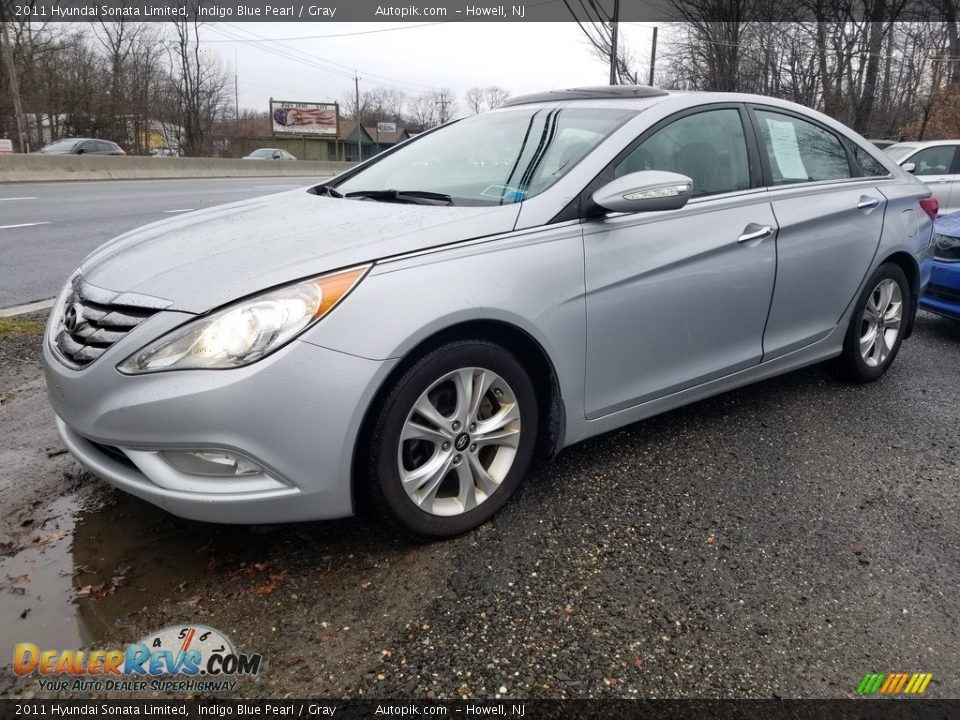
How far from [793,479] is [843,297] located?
129cm

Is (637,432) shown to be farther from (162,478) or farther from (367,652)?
(162,478)

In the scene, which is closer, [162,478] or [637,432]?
[162,478]

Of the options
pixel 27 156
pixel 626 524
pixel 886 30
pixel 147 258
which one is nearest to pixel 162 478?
pixel 147 258

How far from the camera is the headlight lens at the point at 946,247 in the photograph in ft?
18.3

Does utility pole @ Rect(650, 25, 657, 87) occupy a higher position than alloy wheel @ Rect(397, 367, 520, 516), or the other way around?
utility pole @ Rect(650, 25, 657, 87)

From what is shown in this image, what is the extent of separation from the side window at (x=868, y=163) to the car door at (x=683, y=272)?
42.1 inches

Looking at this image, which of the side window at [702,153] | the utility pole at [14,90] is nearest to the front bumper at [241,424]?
the side window at [702,153]

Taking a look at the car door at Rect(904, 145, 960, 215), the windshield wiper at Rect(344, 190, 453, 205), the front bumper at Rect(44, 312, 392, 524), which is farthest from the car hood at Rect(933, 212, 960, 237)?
the front bumper at Rect(44, 312, 392, 524)

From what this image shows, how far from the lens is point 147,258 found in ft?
8.57

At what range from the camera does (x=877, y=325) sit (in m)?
4.24

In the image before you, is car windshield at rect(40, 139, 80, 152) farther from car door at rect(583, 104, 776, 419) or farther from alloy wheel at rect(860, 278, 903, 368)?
alloy wheel at rect(860, 278, 903, 368)

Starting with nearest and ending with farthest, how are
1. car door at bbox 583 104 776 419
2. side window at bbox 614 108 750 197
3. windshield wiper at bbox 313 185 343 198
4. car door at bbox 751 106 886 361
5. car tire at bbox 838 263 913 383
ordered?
1. car door at bbox 583 104 776 419
2. side window at bbox 614 108 750 197
3. windshield wiper at bbox 313 185 343 198
4. car door at bbox 751 106 886 361
5. car tire at bbox 838 263 913 383

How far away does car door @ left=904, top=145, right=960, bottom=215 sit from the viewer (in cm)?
972

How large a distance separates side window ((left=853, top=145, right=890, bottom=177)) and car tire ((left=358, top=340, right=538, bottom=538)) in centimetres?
275
